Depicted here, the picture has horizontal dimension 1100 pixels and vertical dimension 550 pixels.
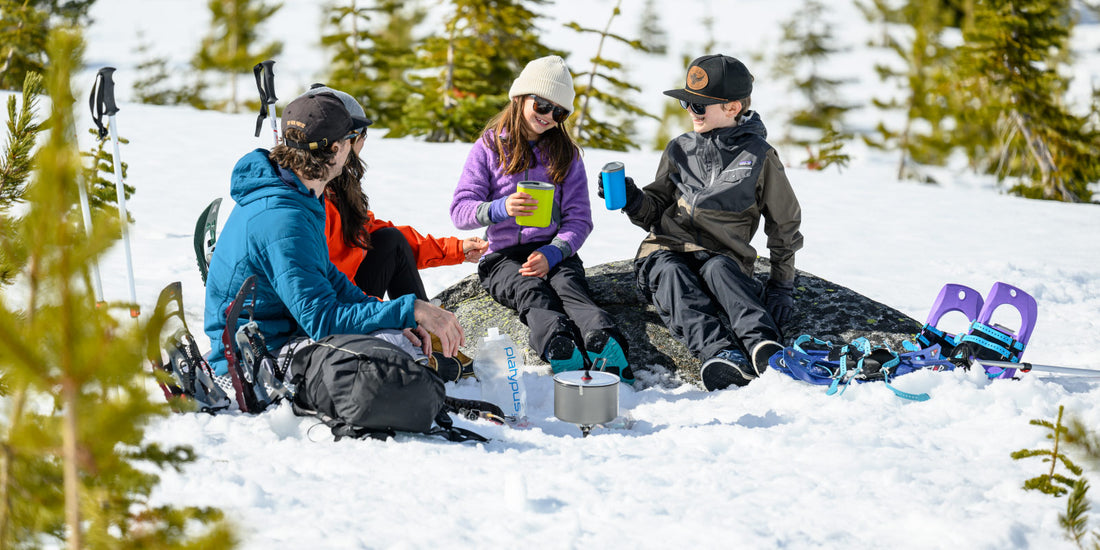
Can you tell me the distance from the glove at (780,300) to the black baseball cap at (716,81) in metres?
1.04

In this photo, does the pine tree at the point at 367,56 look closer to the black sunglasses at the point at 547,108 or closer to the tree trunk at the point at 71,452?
the black sunglasses at the point at 547,108

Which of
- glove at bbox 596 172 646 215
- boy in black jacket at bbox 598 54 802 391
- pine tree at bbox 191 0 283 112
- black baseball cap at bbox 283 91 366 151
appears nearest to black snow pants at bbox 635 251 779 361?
boy in black jacket at bbox 598 54 802 391

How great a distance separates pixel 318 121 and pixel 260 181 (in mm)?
340

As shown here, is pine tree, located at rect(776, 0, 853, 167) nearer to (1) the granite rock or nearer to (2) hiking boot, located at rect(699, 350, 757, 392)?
(1) the granite rock

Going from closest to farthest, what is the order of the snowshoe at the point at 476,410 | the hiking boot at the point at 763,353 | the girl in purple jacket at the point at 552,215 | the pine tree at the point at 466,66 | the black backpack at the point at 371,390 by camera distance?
the black backpack at the point at 371,390, the snowshoe at the point at 476,410, the hiking boot at the point at 763,353, the girl in purple jacket at the point at 552,215, the pine tree at the point at 466,66

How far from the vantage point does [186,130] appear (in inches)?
477

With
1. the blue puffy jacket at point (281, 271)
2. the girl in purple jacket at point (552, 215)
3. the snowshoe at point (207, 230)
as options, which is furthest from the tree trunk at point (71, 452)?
the girl in purple jacket at point (552, 215)

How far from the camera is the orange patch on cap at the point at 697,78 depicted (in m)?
4.27

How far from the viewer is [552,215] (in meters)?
4.55

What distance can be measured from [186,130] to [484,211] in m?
9.48

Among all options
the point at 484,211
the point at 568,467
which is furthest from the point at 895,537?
the point at 484,211

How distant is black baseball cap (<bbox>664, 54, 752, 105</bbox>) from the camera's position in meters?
4.25

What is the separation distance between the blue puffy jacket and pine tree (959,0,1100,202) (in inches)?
540

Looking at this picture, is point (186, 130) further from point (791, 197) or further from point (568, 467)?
point (568, 467)
